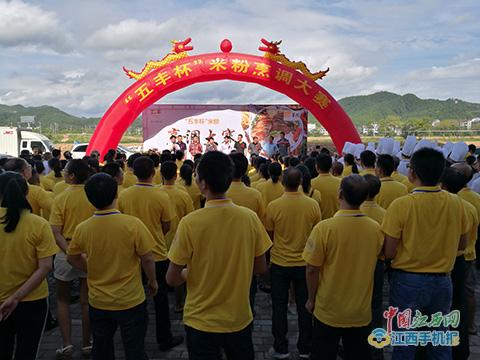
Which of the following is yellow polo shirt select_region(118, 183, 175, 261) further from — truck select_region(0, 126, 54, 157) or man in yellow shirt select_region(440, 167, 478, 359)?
truck select_region(0, 126, 54, 157)

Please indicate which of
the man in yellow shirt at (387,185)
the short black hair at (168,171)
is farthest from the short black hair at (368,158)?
the short black hair at (168,171)

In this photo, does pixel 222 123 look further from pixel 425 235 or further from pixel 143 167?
pixel 425 235

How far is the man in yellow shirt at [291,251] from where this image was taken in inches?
123

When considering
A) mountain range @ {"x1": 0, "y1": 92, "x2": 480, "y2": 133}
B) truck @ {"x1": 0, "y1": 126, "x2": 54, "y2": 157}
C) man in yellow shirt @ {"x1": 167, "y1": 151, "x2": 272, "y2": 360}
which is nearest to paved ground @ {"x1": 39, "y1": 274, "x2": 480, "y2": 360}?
man in yellow shirt @ {"x1": 167, "y1": 151, "x2": 272, "y2": 360}

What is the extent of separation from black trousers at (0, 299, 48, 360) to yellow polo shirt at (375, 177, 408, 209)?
321 cm

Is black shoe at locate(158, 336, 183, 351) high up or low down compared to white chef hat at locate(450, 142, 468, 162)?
down

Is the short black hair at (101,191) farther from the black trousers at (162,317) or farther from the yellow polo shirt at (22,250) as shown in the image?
the black trousers at (162,317)

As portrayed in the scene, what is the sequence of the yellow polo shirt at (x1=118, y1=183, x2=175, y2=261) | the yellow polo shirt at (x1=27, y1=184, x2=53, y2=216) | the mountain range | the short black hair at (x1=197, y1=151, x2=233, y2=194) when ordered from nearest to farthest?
the short black hair at (x1=197, y1=151, x2=233, y2=194) < the yellow polo shirt at (x1=118, y1=183, x2=175, y2=261) < the yellow polo shirt at (x1=27, y1=184, x2=53, y2=216) < the mountain range

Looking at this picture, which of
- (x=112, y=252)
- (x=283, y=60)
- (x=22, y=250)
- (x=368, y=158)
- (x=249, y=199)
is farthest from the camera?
(x=283, y=60)

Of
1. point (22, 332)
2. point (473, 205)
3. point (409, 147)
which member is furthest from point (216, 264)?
point (409, 147)

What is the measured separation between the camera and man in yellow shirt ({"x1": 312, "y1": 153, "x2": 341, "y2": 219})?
4293 mm

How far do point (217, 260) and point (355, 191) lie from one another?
2.98 feet

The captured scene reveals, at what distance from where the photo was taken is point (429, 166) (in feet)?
7.82

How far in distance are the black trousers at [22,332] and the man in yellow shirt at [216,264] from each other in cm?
95
